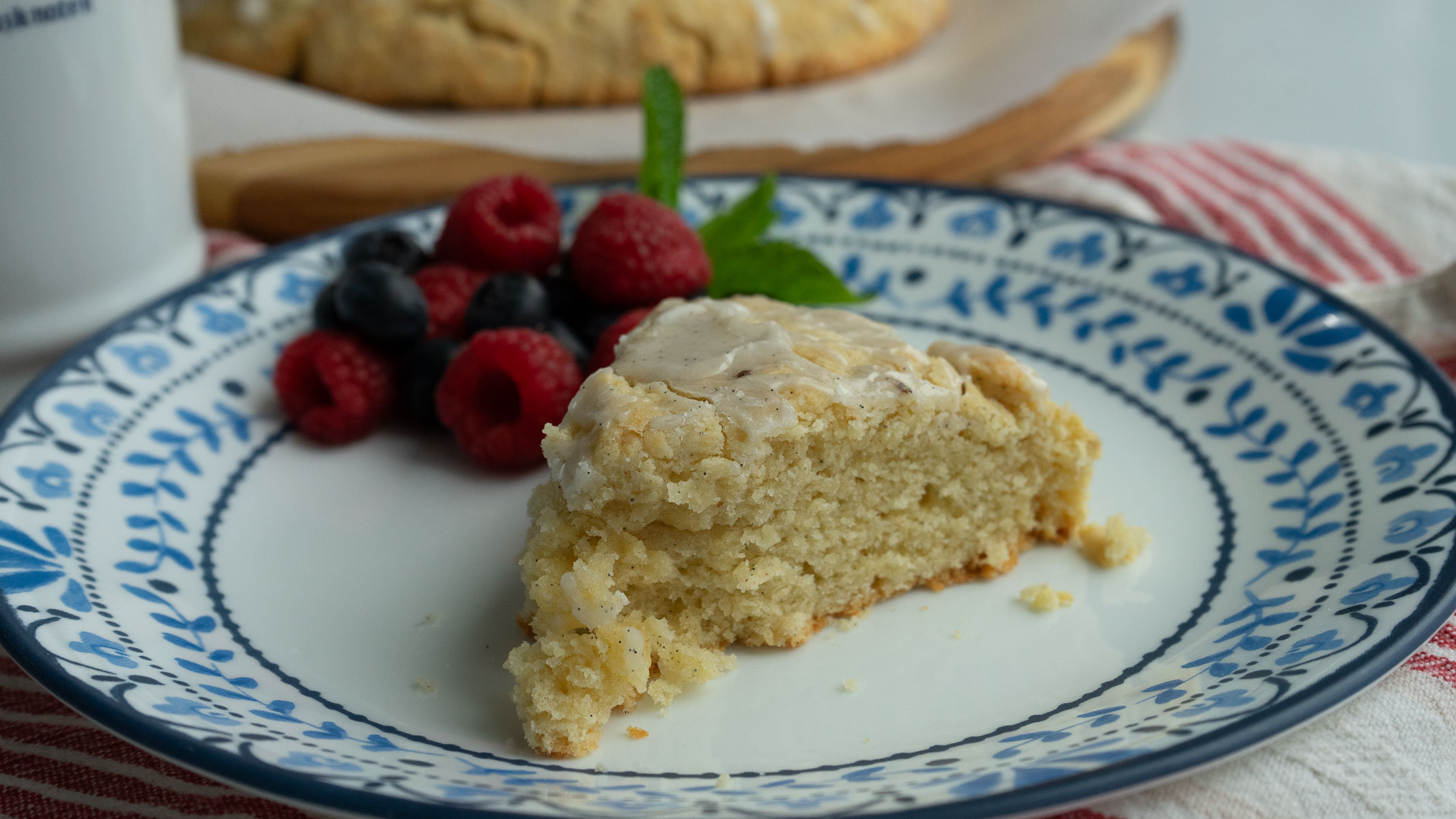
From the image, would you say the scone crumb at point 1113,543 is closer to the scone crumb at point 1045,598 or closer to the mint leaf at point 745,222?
the scone crumb at point 1045,598

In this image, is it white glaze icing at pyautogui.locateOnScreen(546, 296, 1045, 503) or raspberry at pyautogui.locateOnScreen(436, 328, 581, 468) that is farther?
raspberry at pyautogui.locateOnScreen(436, 328, 581, 468)

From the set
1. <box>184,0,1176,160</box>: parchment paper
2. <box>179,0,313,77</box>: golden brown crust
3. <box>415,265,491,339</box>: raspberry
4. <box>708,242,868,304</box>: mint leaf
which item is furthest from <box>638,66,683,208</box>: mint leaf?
<box>179,0,313,77</box>: golden brown crust

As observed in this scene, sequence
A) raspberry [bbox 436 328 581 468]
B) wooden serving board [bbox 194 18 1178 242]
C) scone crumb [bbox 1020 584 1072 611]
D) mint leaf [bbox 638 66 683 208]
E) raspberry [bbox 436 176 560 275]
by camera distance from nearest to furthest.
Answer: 1. scone crumb [bbox 1020 584 1072 611]
2. raspberry [bbox 436 328 581 468]
3. raspberry [bbox 436 176 560 275]
4. mint leaf [bbox 638 66 683 208]
5. wooden serving board [bbox 194 18 1178 242]

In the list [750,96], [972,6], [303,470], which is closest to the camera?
[303,470]

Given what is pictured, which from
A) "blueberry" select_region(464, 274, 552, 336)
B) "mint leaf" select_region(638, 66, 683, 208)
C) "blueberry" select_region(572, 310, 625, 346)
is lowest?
"blueberry" select_region(572, 310, 625, 346)

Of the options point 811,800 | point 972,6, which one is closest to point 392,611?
point 811,800

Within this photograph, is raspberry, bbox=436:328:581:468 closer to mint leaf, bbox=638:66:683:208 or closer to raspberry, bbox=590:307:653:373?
raspberry, bbox=590:307:653:373

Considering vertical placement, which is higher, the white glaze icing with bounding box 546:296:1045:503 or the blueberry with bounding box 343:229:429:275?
the white glaze icing with bounding box 546:296:1045:503

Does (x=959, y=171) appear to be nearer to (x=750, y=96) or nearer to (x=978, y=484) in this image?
(x=750, y=96)
